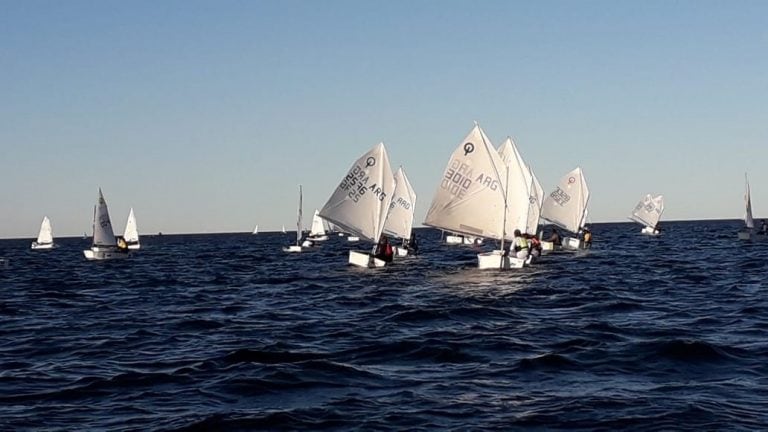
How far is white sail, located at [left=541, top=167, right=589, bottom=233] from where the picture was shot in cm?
7919

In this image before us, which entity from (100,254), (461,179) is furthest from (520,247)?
(100,254)

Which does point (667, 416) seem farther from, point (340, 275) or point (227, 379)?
point (340, 275)

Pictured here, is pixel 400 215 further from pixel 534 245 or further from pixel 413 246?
pixel 534 245

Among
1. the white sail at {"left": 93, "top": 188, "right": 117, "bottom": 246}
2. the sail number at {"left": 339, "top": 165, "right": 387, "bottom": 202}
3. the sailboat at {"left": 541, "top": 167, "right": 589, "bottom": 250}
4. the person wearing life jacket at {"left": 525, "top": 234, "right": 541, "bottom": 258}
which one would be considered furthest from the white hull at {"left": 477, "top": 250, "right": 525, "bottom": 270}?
the white sail at {"left": 93, "top": 188, "right": 117, "bottom": 246}

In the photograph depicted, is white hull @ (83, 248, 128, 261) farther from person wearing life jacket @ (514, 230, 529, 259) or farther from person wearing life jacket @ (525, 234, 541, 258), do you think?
person wearing life jacket @ (514, 230, 529, 259)

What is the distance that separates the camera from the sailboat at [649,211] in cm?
11709

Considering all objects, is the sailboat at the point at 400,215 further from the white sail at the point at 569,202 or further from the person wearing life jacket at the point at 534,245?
the white sail at the point at 569,202

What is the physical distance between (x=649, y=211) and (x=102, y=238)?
78.1 m

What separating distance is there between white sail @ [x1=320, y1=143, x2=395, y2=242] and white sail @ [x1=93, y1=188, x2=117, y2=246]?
1288 inches

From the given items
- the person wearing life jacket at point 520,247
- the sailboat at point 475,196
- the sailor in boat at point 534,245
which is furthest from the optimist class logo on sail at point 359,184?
the sailor in boat at point 534,245

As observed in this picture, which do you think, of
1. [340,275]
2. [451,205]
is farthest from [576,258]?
[340,275]

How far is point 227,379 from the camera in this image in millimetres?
14484

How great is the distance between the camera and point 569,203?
261 feet

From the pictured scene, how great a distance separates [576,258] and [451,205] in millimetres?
16821
